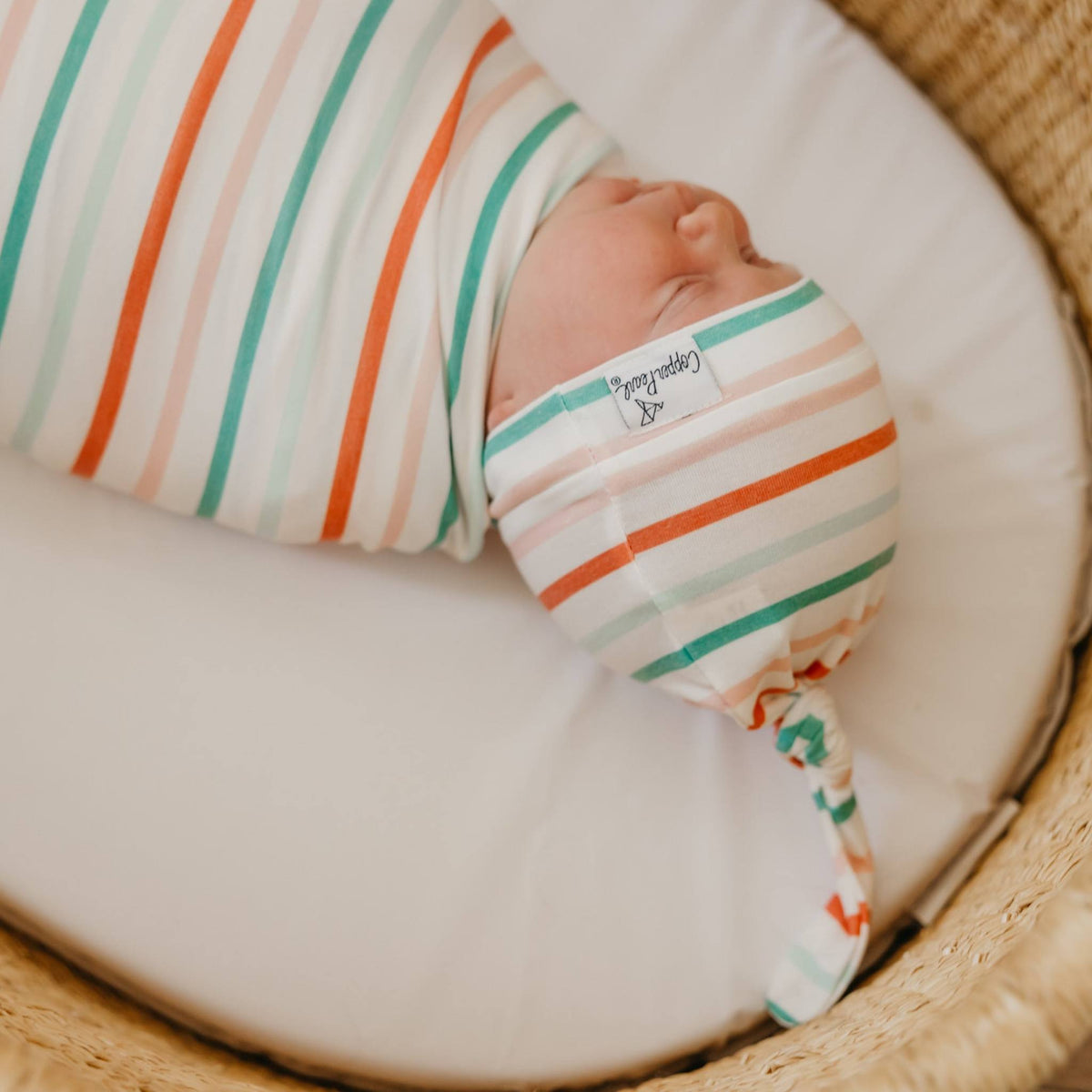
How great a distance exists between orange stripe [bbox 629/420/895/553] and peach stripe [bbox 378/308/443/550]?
0.17 meters

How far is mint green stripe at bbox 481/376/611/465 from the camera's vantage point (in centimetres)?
70

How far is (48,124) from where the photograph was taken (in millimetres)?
673

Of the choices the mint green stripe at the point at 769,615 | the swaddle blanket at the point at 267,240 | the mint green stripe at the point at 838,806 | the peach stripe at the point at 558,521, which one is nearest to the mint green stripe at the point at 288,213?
the swaddle blanket at the point at 267,240

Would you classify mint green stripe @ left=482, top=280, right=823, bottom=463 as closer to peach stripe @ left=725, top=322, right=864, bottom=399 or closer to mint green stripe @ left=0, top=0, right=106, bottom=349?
peach stripe @ left=725, top=322, right=864, bottom=399

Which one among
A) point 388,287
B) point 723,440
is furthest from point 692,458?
point 388,287

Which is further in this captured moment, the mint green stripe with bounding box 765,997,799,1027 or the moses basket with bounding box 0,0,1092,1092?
the mint green stripe with bounding box 765,997,799,1027

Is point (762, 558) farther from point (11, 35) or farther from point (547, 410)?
point (11, 35)

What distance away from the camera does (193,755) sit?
31.5 inches

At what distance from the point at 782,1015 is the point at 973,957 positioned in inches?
6.2

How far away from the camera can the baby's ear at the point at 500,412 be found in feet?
2.46

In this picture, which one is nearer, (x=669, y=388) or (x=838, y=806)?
(x=669, y=388)

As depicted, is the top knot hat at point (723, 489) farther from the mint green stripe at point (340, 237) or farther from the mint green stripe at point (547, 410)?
the mint green stripe at point (340, 237)

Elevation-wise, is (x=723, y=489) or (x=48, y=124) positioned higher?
(x=48, y=124)

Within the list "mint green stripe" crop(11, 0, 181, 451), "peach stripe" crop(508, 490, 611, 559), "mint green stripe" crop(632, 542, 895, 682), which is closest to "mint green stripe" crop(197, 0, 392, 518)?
"mint green stripe" crop(11, 0, 181, 451)
